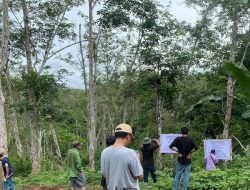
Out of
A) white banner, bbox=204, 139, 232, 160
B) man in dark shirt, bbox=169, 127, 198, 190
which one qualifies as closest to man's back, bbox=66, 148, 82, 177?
man in dark shirt, bbox=169, 127, 198, 190

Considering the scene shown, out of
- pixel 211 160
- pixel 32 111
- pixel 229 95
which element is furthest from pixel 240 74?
pixel 32 111

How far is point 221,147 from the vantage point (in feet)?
44.5

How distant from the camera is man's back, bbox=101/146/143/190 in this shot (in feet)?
15.4

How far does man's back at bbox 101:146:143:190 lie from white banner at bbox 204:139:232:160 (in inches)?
359

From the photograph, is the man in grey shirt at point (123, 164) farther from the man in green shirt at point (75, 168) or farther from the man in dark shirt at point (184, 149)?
the man in green shirt at point (75, 168)

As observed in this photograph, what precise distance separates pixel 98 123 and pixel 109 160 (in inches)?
1534

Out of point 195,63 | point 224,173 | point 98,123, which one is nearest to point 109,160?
point 224,173

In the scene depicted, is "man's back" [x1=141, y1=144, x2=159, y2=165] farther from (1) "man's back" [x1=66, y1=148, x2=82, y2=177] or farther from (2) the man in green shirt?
(1) "man's back" [x1=66, y1=148, x2=82, y2=177]

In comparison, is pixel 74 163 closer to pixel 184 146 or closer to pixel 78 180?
pixel 78 180

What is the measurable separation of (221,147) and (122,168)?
9345 mm

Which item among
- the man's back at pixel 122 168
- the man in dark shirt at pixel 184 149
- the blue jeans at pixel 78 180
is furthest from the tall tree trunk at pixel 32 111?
the man's back at pixel 122 168

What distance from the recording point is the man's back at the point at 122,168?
4684mm

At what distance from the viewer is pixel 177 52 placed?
21422 mm

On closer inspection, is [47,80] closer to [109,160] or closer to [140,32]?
[140,32]
